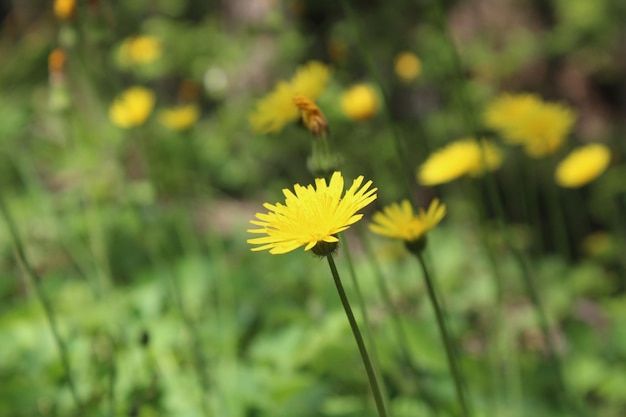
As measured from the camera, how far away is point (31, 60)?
4305 mm

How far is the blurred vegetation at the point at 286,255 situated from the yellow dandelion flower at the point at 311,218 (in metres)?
0.37

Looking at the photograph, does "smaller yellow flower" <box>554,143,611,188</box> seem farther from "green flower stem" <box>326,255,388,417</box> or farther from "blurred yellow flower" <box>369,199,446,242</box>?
"green flower stem" <box>326,255,388,417</box>

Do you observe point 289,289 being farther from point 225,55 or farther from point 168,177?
point 225,55

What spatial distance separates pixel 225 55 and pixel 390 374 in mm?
2033

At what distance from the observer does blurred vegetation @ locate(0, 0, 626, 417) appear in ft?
4.25

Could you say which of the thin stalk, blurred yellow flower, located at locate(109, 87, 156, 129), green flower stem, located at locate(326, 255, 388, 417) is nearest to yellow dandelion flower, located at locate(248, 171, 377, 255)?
green flower stem, located at locate(326, 255, 388, 417)

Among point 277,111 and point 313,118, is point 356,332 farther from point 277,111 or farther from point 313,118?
point 277,111

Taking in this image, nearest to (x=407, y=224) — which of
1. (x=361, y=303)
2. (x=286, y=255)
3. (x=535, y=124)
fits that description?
(x=361, y=303)

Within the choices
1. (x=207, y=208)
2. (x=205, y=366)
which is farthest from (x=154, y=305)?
(x=207, y=208)

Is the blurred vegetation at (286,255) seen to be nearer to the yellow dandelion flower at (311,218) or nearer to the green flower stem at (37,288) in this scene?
the green flower stem at (37,288)

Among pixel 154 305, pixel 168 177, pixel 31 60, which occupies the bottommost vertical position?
pixel 154 305

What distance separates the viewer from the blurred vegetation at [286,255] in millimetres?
1297

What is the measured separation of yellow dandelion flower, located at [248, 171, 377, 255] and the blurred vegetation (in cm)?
37

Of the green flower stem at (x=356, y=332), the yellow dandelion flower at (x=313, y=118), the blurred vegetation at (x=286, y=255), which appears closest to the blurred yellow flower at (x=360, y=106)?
the blurred vegetation at (x=286, y=255)
